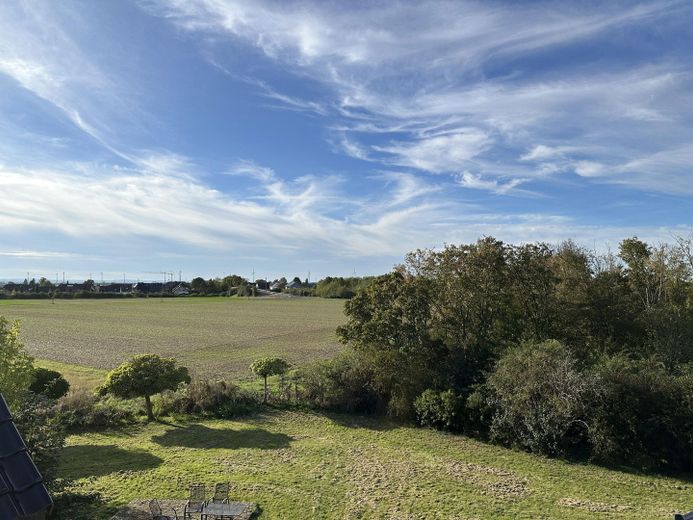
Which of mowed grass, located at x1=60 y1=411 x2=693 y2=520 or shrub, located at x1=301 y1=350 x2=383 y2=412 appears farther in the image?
shrub, located at x1=301 y1=350 x2=383 y2=412

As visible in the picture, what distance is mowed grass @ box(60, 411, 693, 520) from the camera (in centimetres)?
1048

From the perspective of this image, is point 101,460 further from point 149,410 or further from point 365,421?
point 365,421

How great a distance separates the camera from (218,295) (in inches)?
6250

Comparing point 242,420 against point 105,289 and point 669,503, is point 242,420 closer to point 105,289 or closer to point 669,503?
point 669,503

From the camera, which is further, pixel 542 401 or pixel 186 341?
pixel 186 341

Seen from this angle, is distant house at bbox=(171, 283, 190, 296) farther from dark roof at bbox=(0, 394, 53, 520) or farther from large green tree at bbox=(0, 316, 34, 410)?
dark roof at bbox=(0, 394, 53, 520)

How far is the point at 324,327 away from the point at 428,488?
159 feet

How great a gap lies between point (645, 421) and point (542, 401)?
9.40 feet

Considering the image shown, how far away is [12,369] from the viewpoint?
39.0ft

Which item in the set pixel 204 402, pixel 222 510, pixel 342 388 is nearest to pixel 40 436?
pixel 222 510

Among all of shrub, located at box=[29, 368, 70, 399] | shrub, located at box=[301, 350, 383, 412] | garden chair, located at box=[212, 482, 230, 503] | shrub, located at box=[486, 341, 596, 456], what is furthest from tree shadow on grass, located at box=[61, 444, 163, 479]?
shrub, located at box=[486, 341, 596, 456]

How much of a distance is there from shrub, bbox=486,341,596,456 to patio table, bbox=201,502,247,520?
9.30 meters

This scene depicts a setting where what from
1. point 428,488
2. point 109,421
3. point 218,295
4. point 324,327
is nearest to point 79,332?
point 324,327

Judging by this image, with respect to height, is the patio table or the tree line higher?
→ the tree line
